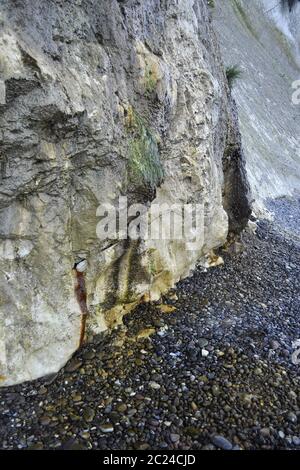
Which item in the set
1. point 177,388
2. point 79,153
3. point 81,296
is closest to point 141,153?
point 79,153

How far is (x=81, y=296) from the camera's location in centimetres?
480

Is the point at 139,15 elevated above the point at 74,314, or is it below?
above

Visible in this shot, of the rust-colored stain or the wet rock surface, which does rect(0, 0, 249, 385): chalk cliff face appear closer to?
the rust-colored stain

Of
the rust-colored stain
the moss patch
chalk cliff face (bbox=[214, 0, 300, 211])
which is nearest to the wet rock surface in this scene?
the rust-colored stain

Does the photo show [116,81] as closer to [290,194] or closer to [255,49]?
[290,194]

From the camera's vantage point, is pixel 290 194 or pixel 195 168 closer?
pixel 195 168

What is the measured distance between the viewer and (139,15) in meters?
5.18

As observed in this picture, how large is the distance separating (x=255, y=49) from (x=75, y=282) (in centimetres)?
2177

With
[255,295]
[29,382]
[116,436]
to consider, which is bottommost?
[116,436]

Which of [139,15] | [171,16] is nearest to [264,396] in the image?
[139,15]

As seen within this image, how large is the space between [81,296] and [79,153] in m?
1.70

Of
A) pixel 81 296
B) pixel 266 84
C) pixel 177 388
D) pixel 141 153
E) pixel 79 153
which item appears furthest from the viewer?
pixel 266 84

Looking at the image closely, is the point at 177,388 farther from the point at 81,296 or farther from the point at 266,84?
the point at 266,84

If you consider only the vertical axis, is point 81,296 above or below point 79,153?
below
